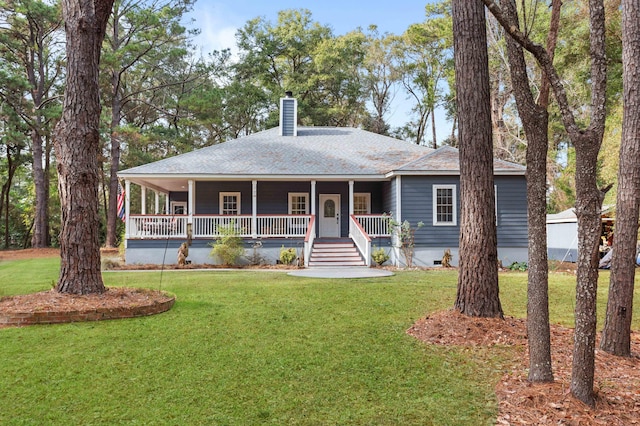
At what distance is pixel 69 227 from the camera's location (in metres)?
7.09

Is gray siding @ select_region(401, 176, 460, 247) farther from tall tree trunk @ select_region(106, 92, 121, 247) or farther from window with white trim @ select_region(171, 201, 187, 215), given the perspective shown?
tall tree trunk @ select_region(106, 92, 121, 247)

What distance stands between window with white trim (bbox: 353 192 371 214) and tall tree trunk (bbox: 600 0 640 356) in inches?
528

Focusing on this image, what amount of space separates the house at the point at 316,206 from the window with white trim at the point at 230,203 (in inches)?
1.6

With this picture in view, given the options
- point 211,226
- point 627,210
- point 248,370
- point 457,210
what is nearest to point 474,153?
point 627,210

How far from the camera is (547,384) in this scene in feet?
12.2

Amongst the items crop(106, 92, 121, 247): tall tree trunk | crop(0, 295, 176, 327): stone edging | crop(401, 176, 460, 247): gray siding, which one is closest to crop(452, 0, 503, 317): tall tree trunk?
crop(0, 295, 176, 327): stone edging

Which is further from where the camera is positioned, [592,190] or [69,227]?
[69,227]

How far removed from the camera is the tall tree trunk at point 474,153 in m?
5.89

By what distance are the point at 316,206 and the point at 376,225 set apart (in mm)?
3109

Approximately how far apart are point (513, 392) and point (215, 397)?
253 centimetres

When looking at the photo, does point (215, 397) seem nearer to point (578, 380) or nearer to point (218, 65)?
point (578, 380)

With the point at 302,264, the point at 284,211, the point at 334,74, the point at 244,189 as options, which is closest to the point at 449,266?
the point at 302,264

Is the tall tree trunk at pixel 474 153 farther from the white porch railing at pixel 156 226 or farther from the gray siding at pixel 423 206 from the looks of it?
the white porch railing at pixel 156 226

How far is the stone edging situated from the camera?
586cm
